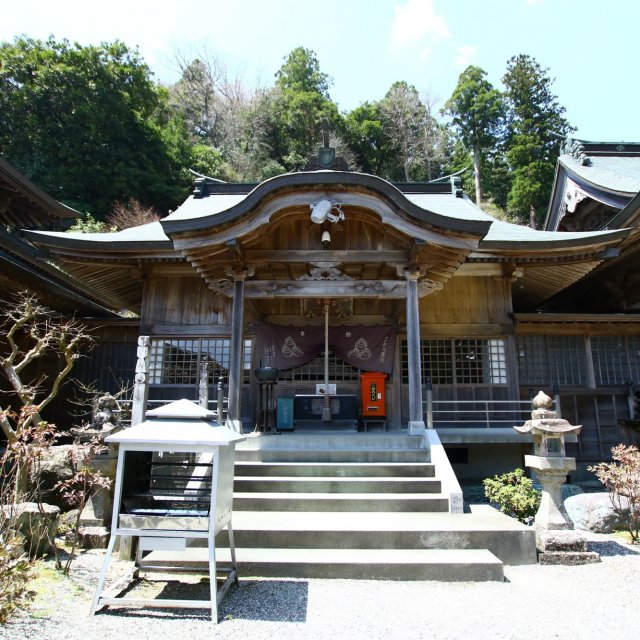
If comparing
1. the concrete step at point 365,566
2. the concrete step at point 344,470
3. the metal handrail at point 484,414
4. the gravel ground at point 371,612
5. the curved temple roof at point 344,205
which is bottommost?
the gravel ground at point 371,612

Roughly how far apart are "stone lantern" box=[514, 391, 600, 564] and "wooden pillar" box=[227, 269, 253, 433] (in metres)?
4.62

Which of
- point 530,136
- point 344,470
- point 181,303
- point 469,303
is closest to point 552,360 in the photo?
point 469,303

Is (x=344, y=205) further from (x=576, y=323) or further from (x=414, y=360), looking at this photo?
(x=576, y=323)

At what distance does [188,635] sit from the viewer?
368 cm

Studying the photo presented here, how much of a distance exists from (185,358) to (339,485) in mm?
5923

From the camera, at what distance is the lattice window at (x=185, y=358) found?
11055 mm

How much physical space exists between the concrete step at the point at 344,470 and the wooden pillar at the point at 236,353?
1240mm

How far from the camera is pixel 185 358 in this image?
36.5ft

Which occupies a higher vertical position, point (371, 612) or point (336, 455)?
point (336, 455)

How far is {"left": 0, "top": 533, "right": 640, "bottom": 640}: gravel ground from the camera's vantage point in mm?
3711

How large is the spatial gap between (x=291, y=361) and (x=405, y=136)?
3262cm

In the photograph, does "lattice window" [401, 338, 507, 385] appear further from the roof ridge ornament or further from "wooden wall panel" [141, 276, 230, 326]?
the roof ridge ornament

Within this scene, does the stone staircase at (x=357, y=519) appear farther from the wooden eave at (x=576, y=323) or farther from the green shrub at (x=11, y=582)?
the wooden eave at (x=576, y=323)

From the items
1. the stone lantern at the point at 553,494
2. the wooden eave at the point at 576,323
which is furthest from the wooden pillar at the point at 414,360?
the wooden eave at the point at 576,323
